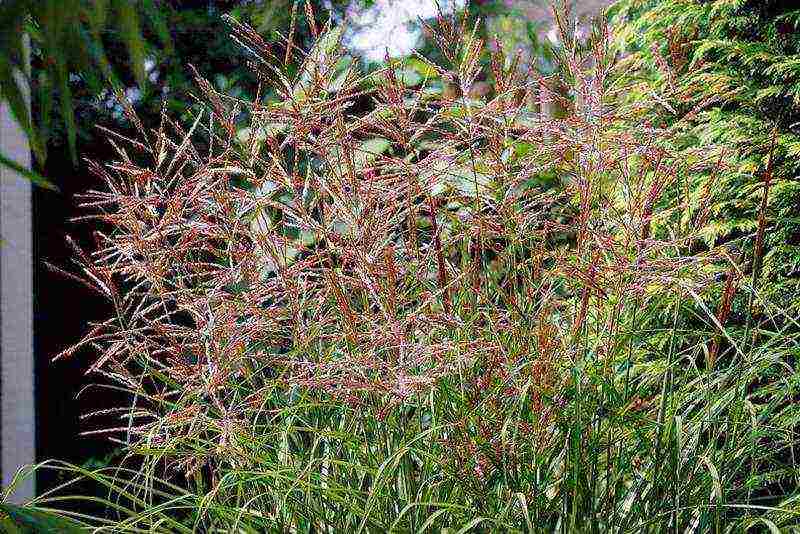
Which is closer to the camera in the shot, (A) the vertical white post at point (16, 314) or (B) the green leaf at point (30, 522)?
(B) the green leaf at point (30, 522)

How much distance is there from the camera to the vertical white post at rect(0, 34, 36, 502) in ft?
11.4

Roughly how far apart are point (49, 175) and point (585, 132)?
8.73 ft

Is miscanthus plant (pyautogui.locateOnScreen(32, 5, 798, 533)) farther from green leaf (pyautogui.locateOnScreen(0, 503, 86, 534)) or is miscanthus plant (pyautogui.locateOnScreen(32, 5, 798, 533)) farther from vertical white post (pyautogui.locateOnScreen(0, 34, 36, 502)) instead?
vertical white post (pyautogui.locateOnScreen(0, 34, 36, 502))

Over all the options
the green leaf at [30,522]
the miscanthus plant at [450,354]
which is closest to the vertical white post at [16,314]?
the miscanthus plant at [450,354]

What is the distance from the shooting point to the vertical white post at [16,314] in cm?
346

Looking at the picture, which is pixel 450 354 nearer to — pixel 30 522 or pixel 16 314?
pixel 30 522

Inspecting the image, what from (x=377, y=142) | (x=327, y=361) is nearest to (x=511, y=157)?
(x=327, y=361)

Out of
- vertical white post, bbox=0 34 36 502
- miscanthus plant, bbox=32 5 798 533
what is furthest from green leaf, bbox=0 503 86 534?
vertical white post, bbox=0 34 36 502

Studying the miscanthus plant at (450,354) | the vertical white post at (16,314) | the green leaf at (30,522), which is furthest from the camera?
the vertical white post at (16,314)

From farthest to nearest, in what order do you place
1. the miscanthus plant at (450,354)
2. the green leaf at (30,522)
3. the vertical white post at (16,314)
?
the vertical white post at (16,314) → the miscanthus plant at (450,354) → the green leaf at (30,522)

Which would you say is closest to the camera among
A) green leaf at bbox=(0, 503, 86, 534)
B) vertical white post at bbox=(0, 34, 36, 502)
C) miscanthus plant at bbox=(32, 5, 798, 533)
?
green leaf at bbox=(0, 503, 86, 534)

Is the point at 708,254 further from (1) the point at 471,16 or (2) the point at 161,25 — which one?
(1) the point at 471,16

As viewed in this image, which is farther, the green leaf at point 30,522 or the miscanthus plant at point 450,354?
the miscanthus plant at point 450,354

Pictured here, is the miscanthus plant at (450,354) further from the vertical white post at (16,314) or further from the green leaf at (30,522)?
the vertical white post at (16,314)
